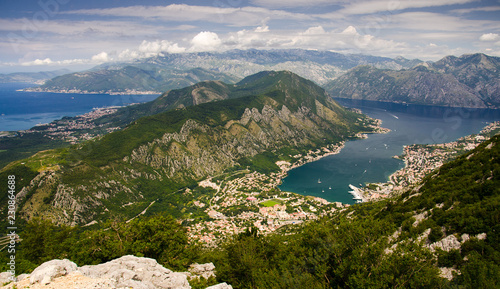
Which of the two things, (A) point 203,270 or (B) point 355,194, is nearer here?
(A) point 203,270

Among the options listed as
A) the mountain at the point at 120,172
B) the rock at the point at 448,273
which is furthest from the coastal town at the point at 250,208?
the rock at the point at 448,273

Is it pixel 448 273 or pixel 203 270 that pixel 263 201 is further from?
pixel 448 273

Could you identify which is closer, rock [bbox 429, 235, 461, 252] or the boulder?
the boulder

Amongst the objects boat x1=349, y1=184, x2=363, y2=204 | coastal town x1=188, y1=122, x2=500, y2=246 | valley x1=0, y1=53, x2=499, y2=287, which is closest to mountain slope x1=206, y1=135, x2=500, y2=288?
valley x1=0, y1=53, x2=499, y2=287

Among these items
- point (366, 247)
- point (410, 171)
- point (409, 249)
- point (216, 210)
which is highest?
point (409, 249)

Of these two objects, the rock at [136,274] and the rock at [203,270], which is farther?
the rock at [203,270]

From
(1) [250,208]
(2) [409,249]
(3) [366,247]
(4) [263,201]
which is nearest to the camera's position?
(2) [409,249]

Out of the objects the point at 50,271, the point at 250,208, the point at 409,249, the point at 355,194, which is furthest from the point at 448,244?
the point at 355,194

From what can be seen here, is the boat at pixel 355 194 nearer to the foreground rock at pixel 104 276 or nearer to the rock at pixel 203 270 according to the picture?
the rock at pixel 203 270

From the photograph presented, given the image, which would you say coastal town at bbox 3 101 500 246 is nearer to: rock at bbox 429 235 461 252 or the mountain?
the mountain
